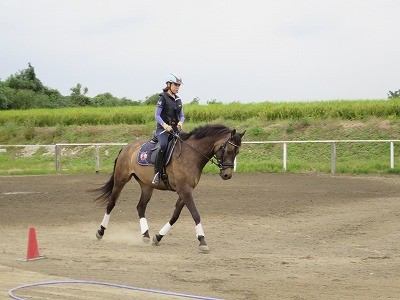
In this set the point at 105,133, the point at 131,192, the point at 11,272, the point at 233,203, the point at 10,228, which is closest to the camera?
the point at 11,272

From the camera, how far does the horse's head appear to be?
1266 cm

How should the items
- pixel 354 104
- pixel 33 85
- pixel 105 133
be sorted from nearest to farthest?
1. pixel 354 104
2. pixel 105 133
3. pixel 33 85

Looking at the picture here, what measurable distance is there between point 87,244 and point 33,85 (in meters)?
55.2

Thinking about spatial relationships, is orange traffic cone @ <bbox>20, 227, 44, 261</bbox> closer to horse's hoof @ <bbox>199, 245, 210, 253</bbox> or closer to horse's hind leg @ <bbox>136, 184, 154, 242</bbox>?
horse's hoof @ <bbox>199, 245, 210, 253</bbox>

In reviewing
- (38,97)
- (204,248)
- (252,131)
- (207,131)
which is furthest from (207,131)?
(38,97)

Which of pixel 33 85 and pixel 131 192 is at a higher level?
pixel 33 85

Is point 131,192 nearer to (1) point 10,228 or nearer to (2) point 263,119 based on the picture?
(1) point 10,228

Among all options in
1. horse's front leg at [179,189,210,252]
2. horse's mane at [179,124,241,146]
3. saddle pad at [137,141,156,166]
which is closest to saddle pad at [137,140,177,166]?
saddle pad at [137,141,156,166]

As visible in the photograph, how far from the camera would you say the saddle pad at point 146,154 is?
45.2 feet

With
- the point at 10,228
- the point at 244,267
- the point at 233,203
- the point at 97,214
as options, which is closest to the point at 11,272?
the point at 244,267

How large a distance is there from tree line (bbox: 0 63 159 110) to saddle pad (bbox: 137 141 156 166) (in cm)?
4625

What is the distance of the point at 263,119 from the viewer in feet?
135

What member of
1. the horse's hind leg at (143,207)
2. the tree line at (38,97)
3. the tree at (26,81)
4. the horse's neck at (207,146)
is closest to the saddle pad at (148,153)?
the horse's neck at (207,146)

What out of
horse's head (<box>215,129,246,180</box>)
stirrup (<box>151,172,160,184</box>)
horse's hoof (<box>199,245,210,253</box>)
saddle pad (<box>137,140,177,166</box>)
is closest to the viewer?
horse's hoof (<box>199,245,210,253</box>)
